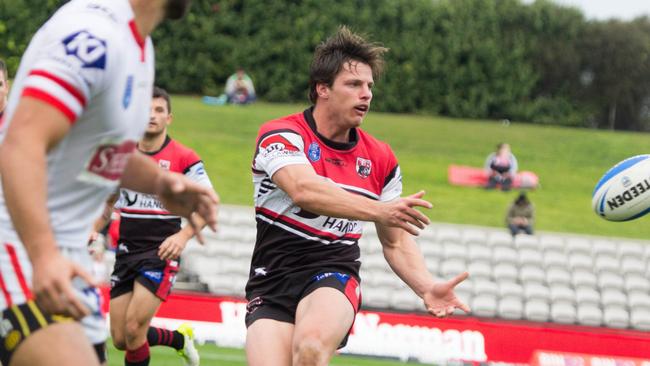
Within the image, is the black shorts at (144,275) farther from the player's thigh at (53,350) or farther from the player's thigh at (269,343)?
the player's thigh at (53,350)

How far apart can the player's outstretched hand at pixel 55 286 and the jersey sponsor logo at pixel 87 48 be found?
0.60 metres

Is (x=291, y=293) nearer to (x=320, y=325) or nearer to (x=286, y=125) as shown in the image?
(x=320, y=325)

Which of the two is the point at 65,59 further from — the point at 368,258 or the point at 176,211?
the point at 368,258

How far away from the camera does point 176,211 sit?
12.7 ft

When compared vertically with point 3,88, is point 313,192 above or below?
below

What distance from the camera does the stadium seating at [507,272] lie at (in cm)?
1489

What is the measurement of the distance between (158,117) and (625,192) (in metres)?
3.69

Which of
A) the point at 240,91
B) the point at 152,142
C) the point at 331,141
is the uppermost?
the point at 240,91

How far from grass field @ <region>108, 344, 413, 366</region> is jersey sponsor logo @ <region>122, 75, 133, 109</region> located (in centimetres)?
746

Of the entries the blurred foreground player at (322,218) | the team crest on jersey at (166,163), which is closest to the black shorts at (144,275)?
the team crest on jersey at (166,163)

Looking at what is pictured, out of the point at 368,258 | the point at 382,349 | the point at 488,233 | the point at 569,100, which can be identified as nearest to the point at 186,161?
the point at 382,349

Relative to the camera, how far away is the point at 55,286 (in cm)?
309

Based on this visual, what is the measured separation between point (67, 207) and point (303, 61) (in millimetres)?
41127

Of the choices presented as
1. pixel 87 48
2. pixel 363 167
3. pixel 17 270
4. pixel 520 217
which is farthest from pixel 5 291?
pixel 520 217
